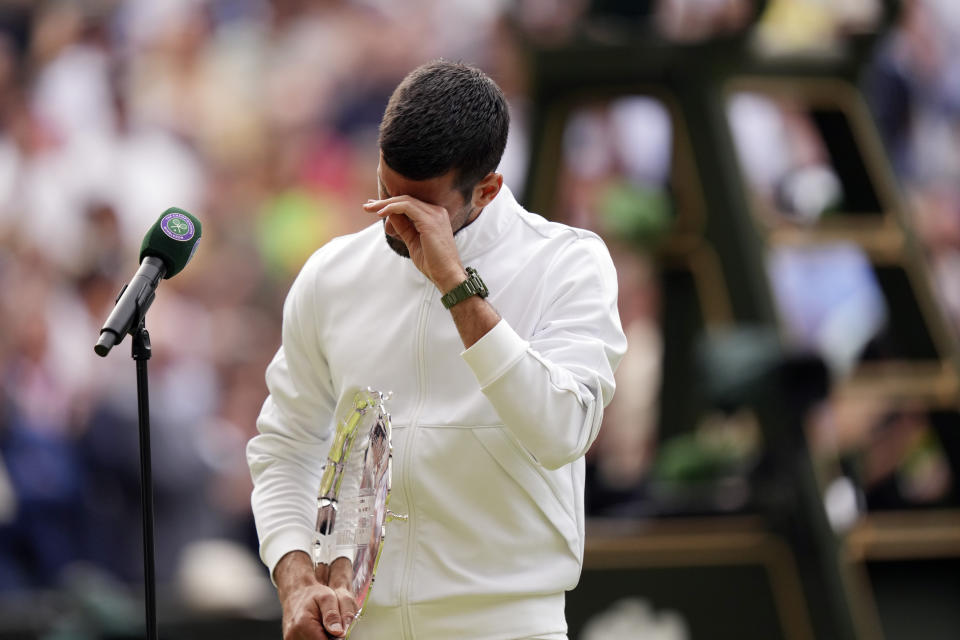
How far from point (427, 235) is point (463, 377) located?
25cm

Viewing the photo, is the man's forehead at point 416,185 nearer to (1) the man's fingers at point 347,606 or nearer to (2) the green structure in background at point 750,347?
(1) the man's fingers at point 347,606

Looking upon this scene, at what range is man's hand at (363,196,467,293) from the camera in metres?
1.99

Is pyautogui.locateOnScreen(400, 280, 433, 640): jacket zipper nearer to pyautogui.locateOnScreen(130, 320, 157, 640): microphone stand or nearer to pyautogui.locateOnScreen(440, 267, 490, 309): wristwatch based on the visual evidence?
pyautogui.locateOnScreen(440, 267, 490, 309): wristwatch

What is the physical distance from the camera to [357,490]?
2139 mm

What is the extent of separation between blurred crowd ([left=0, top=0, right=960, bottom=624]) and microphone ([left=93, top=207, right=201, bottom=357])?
2840 mm

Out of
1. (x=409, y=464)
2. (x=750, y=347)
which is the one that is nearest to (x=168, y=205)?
(x=750, y=347)

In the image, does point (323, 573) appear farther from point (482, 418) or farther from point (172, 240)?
point (172, 240)

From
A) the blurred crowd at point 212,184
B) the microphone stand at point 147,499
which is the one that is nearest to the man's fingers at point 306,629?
the microphone stand at point 147,499

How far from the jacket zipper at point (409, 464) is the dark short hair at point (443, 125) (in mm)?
210

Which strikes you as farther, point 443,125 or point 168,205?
point 168,205

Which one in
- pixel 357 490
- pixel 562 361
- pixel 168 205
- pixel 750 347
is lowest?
pixel 357 490

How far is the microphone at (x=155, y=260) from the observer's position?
2066 mm

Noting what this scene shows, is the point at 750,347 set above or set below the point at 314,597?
above

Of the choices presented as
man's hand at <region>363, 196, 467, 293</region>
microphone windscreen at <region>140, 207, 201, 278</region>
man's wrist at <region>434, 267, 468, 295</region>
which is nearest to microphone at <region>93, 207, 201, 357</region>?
microphone windscreen at <region>140, 207, 201, 278</region>
